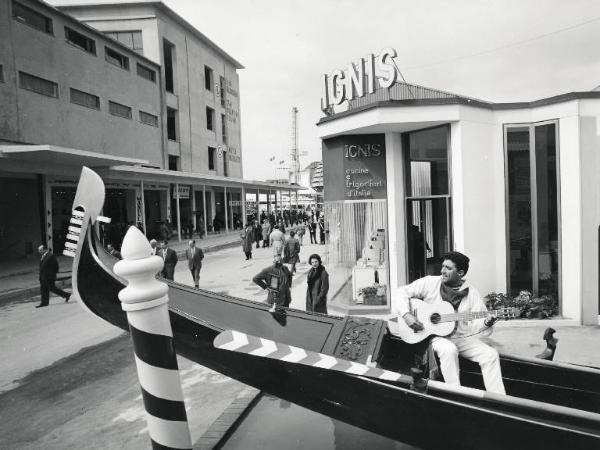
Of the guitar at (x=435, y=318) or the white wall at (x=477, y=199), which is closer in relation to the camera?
the guitar at (x=435, y=318)

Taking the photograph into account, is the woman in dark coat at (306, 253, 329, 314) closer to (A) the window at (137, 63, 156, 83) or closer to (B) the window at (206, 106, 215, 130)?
(A) the window at (137, 63, 156, 83)

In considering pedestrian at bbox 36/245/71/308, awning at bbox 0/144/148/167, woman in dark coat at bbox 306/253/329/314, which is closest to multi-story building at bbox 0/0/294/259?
awning at bbox 0/144/148/167

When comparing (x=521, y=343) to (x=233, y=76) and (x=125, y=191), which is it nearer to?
(x=125, y=191)

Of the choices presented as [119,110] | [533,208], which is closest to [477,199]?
[533,208]

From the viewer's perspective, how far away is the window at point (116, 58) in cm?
2457

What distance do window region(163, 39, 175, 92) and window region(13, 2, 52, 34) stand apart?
40.0 ft

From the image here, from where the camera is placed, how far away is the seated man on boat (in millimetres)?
3824

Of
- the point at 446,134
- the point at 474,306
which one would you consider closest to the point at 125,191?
A: the point at 446,134

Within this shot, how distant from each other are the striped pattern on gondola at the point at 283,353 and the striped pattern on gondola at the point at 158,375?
14.7 inches

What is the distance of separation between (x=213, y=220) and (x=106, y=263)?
27744mm

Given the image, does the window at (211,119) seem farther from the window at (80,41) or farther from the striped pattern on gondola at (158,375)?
the striped pattern on gondola at (158,375)

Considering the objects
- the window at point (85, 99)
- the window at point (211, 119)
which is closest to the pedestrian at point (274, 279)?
the window at point (85, 99)

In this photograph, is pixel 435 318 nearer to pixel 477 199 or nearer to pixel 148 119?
pixel 477 199

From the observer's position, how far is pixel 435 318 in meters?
4.11
